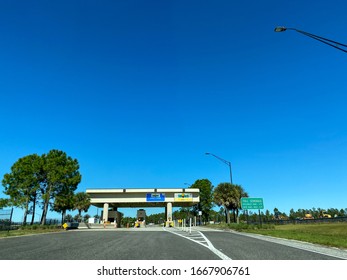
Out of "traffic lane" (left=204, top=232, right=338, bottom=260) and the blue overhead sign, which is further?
the blue overhead sign

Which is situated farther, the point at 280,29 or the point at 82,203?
the point at 82,203

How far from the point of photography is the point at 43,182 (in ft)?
158

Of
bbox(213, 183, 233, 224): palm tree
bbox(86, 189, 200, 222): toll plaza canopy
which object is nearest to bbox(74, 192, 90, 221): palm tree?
bbox(86, 189, 200, 222): toll plaza canopy

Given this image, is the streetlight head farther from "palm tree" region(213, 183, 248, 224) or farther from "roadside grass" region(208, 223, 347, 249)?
"palm tree" region(213, 183, 248, 224)

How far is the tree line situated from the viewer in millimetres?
45781

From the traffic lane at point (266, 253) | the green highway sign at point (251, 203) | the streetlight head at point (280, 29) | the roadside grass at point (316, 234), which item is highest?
the streetlight head at point (280, 29)

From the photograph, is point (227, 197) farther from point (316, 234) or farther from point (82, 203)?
point (82, 203)

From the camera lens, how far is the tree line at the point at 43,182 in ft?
150

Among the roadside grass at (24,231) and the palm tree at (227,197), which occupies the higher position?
the palm tree at (227,197)

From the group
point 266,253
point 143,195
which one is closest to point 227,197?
point 143,195

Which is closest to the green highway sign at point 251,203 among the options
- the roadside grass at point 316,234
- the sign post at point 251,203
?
the sign post at point 251,203

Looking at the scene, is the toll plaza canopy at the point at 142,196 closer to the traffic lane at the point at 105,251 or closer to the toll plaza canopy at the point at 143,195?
the toll plaza canopy at the point at 143,195
